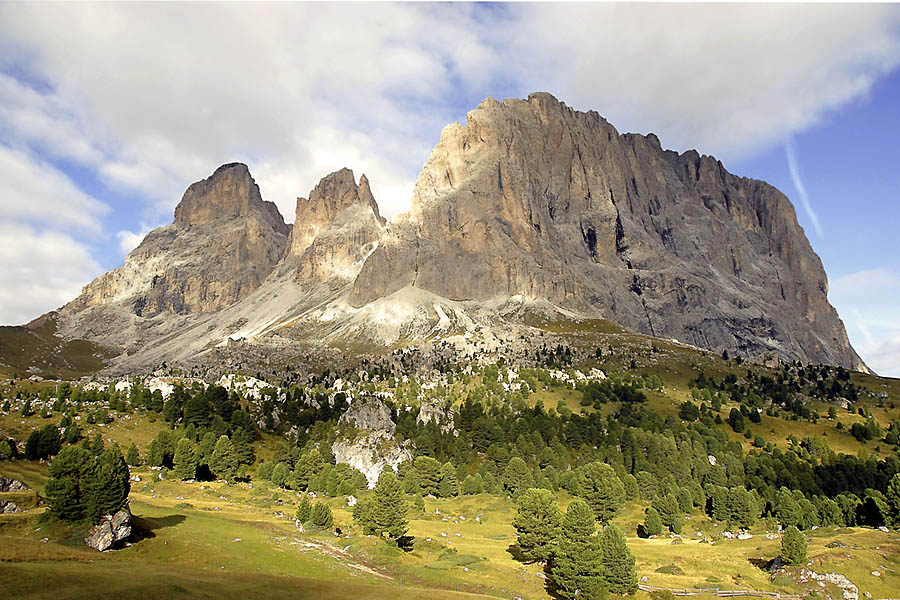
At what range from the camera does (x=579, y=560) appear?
194 ft

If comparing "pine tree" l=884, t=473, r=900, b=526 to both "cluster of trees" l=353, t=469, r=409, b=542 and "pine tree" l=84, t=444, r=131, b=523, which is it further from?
"pine tree" l=84, t=444, r=131, b=523

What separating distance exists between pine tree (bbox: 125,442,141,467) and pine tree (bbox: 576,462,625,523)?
101 metres

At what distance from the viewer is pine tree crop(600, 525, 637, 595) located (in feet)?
192

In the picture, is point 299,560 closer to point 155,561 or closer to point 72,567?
point 155,561

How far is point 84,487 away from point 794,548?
276 feet

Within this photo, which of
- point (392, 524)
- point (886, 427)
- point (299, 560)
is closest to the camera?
point (299, 560)

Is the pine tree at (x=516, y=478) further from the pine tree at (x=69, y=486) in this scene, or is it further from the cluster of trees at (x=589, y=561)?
the pine tree at (x=69, y=486)

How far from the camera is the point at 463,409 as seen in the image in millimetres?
193625

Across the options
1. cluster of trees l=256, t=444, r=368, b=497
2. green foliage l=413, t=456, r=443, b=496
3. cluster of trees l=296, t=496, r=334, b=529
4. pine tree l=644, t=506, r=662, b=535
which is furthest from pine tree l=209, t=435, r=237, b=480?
pine tree l=644, t=506, r=662, b=535

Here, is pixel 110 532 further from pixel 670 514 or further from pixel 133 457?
pixel 670 514

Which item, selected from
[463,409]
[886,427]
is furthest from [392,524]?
[886,427]

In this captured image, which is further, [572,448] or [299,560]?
[572,448]

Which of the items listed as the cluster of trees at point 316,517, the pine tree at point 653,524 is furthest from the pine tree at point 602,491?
the cluster of trees at point 316,517

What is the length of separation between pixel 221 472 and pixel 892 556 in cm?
12499
